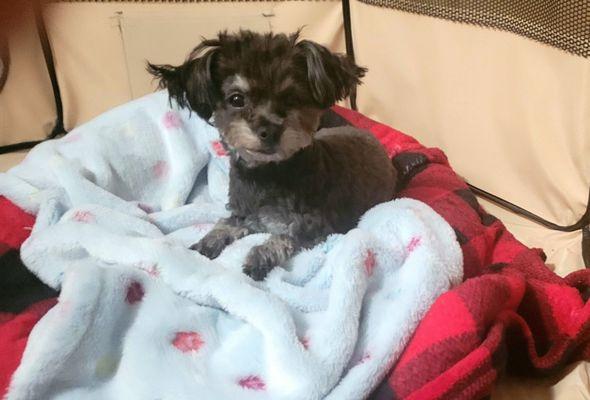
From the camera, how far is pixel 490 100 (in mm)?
1739

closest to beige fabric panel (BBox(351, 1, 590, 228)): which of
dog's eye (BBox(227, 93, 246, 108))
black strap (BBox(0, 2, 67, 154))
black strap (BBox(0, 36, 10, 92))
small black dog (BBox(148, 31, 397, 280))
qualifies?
small black dog (BBox(148, 31, 397, 280))

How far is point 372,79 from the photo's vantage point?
212cm

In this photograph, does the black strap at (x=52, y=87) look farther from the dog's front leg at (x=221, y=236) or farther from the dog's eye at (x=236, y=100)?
the dog's eye at (x=236, y=100)

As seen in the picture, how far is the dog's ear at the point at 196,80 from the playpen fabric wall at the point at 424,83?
2.53ft

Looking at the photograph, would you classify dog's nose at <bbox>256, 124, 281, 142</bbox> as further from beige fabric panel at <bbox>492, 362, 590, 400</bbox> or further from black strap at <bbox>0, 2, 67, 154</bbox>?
black strap at <bbox>0, 2, 67, 154</bbox>

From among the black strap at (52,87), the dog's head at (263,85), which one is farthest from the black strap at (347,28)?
the black strap at (52,87)

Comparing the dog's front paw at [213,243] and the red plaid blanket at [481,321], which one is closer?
the red plaid blanket at [481,321]

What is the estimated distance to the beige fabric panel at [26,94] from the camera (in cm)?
211

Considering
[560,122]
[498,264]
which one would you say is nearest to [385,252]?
[498,264]

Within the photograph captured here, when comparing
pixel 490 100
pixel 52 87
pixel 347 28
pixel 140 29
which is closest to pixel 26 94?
pixel 52 87

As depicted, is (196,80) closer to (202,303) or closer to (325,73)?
(325,73)

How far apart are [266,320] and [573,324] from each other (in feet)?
1.96

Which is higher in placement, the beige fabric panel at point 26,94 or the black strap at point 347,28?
the black strap at point 347,28

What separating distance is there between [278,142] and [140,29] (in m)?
1.04
